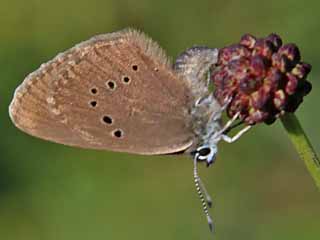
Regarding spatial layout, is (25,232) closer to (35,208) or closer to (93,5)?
(35,208)

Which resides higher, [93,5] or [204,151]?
[93,5]

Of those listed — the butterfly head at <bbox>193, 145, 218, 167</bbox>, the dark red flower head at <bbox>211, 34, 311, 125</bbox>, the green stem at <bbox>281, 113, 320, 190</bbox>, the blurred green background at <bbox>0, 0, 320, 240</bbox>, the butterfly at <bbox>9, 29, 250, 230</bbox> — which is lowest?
the green stem at <bbox>281, 113, 320, 190</bbox>

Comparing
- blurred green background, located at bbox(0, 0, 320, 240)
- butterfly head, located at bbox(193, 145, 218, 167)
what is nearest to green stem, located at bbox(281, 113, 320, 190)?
butterfly head, located at bbox(193, 145, 218, 167)

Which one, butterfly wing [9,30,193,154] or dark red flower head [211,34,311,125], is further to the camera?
butterfly wing [9,30,193,154]

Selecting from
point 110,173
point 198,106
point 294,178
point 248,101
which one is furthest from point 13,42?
point 248,101

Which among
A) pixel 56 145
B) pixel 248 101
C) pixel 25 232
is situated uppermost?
pixel 56 145

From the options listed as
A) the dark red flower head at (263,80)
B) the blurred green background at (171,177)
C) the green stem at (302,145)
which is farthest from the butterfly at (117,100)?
the blurred green background at (171,177)

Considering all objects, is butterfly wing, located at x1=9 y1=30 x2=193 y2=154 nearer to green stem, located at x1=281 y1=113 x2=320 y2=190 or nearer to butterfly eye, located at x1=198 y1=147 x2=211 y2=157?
butterfly eye, located at x1=198 y1=147 x2=211 y2=157

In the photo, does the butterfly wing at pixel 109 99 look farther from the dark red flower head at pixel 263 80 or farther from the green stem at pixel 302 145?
the green stem at pixel 302 145
